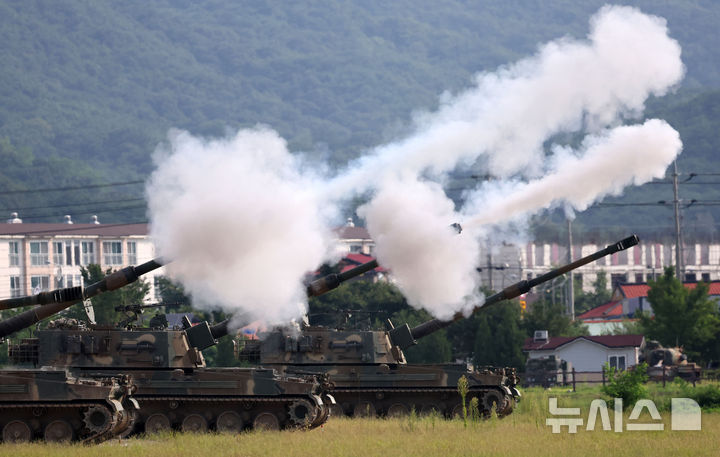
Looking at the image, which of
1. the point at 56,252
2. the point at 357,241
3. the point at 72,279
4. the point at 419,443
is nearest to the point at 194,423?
the point at 419,443

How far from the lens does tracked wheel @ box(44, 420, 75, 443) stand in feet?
104

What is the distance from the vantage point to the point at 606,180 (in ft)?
123

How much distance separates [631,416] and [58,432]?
593 inches

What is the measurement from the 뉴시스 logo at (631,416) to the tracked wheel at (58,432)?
11.5m

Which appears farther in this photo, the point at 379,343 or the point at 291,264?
the point at 379,343

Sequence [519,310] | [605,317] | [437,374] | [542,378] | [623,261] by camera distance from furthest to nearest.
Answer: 1. [623,261]
2. [605,317]
3. [519,310]
4. [542,378]
5. [437,374]

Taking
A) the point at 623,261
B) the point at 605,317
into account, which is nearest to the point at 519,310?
the point at 605,317

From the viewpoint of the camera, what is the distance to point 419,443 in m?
31.0

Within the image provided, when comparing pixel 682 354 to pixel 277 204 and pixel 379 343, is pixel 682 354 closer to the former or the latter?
pixel 379 343

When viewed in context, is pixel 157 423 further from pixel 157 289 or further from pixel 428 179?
pixel 157 289

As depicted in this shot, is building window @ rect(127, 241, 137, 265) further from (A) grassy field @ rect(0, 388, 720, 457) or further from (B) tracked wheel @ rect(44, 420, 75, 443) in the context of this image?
(B) tracked wheel @ rect(44, 420, 75, 443)

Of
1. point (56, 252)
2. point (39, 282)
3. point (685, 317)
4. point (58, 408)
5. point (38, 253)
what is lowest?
point (58, 408)

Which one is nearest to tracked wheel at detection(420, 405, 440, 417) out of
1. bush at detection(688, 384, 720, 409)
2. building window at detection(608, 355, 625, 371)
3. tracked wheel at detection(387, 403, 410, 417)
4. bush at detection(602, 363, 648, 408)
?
tracked wheel at detection(387, 403, 410, 417)

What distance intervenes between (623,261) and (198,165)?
118m
